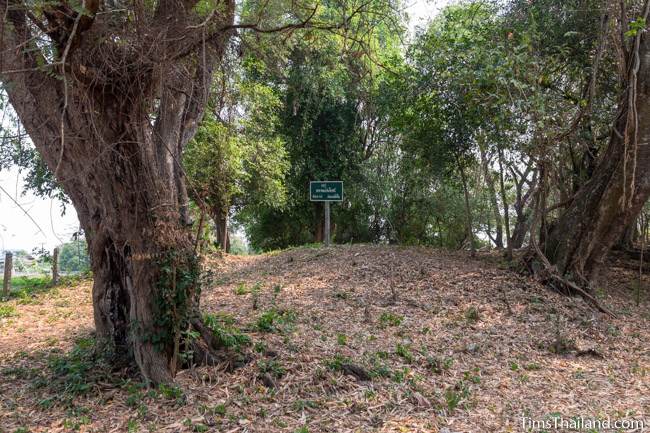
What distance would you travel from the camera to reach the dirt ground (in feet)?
13.0

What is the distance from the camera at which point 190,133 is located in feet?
18.8

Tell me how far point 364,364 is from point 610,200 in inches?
194

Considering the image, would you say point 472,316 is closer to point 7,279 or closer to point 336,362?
point 336,362

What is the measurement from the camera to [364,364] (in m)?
4.81

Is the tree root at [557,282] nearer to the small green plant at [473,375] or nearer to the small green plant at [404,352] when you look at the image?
the small green plant at [473,375]

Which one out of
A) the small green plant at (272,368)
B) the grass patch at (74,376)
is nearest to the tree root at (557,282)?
the small green plant at (272,368)

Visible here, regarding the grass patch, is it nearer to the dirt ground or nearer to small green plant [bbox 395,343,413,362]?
the dirt ground

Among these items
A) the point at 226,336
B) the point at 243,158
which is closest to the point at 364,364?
the point at 226,336

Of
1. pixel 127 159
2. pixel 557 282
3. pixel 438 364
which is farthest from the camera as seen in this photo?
pixel 557 282

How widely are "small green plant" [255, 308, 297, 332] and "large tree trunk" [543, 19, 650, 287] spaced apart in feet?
14.5

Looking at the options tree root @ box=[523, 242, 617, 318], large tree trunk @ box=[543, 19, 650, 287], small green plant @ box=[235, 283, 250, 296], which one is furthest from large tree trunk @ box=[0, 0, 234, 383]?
large tree trunk @ box=[543, 19, 650, 287]

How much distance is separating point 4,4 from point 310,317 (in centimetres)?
423

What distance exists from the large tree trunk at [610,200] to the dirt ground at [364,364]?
2.32 feet

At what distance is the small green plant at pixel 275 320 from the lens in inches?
217
